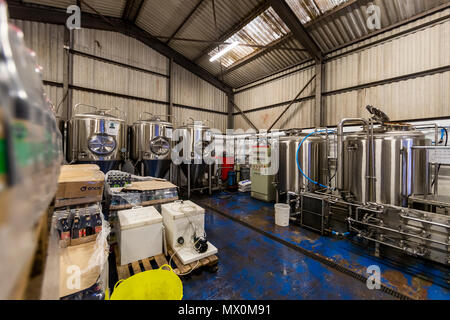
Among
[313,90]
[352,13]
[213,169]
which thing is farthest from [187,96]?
[352,13]

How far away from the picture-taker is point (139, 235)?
6.86 ft

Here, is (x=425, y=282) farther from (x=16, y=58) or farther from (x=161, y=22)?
(x=161, y=22)

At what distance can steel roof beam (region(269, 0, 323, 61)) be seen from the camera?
4090 mm

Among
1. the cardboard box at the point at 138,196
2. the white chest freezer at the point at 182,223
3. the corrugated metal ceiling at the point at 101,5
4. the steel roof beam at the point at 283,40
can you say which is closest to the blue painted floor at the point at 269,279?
the white chest freezer at the point at 182,223

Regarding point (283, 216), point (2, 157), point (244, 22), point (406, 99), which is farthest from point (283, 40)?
point (2, 157)

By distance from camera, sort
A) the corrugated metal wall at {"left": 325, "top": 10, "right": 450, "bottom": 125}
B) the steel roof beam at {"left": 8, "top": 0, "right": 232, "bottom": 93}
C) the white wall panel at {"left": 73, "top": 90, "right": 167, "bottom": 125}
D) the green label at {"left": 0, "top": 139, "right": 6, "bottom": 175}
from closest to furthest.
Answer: the green label at {"left": 0, "top": 139, "right": 6, "bottom": 175}, the corrugated metal wall at {"left": 325, "top": 10, "right": 450, "bottom": 125}, the steel roof beam at {"left": 8, "top": 0, "right": 232, "bottom": 93}, the white wall panel at {"left": 73, "top": 90, "right": 167, "bottom": 125}

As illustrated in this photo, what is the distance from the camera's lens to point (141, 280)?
51.0 inches

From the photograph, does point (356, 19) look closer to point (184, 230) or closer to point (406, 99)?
point (406, 99)

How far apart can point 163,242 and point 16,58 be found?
88.8 inches

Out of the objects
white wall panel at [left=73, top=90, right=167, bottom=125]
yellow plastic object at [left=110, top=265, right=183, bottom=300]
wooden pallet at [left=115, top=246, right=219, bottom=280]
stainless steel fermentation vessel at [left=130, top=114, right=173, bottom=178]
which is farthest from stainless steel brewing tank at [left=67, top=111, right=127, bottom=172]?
yellow plastic object at [left=110, top=265, right=183, bottom=300]

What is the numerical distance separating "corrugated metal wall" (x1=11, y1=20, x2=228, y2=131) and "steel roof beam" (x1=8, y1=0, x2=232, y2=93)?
14 centimetres

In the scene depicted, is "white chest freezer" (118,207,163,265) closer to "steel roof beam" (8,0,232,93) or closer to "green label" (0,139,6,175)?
"green label" (0,139,6,175)

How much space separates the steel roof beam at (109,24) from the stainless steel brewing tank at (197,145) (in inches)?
123

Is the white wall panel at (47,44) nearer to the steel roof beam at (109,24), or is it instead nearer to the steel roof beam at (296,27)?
the steel roof beam at (109,24)
